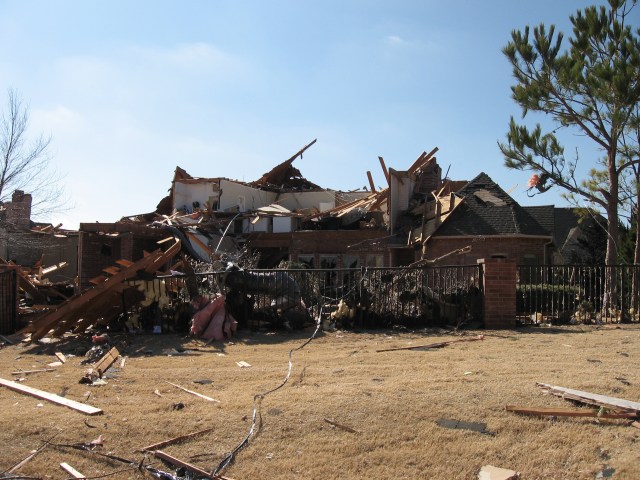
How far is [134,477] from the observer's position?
4621 mm

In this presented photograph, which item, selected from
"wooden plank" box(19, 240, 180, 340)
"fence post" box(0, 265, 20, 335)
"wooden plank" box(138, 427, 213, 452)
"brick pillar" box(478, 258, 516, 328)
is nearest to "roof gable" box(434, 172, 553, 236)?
"brick pillar" box(478, 258, 516, 328)

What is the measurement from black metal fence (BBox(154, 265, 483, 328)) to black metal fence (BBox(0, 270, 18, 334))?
3761 millimetres

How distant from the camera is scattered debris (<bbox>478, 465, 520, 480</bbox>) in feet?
14.5

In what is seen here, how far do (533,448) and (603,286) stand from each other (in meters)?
10.4

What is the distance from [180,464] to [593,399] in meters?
3.78

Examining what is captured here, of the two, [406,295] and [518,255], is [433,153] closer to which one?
[518,255]

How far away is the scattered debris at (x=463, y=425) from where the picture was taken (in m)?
5.20

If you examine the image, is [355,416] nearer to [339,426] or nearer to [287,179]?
[339,426]

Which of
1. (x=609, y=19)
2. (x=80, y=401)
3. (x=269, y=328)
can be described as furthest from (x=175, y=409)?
(x=609, y=19)

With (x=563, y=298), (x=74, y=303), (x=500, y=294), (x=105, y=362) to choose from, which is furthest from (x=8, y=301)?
(x=563, y=298)

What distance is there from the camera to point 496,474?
446cm

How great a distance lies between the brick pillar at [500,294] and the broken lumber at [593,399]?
5.33 meters

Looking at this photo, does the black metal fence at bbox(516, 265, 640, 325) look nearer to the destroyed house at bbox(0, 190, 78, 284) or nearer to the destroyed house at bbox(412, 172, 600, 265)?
the destroyed house at bbox(412, 172, 600, 265)

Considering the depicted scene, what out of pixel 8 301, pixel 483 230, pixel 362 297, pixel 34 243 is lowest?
pixel 8 301
